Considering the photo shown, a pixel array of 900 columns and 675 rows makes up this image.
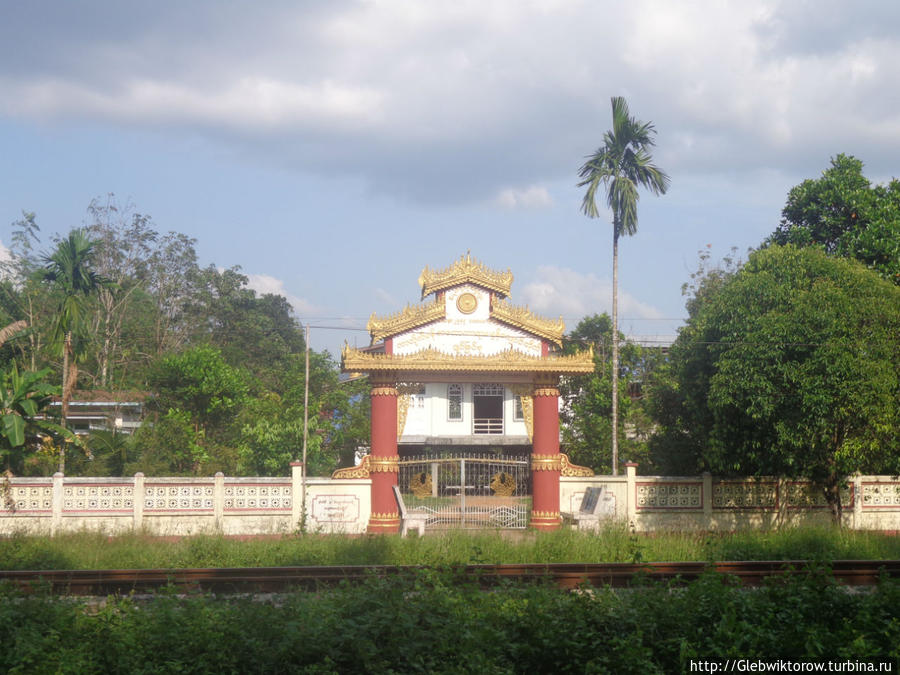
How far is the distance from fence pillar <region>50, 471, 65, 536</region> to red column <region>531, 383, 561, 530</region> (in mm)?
10943

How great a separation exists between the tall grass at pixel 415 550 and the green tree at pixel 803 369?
210 centimetres

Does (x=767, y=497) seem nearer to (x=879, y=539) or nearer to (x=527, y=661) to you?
(x=879, y=539)

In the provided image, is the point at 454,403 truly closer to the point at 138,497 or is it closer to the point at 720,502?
the point at 720,502

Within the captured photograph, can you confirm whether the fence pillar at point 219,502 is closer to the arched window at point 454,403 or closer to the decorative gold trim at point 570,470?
the decorative gold trim at point 570,470

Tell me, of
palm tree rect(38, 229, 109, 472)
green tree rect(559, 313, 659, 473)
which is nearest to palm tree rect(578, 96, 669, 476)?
green tree rect(559, 313, 659, 473)

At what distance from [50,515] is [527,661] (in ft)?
46.4

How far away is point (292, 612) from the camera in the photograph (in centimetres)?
817

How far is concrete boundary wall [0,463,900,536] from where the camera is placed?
58.4ft

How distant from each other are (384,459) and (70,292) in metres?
10.2

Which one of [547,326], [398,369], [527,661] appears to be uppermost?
[547,326]

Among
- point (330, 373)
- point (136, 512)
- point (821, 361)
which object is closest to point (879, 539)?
point (821, 361)

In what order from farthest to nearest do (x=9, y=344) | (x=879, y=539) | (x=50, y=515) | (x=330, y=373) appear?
(x=330, y=373)
(x=9, y=344)
(x=50, y=515)
(x=879, y=539)

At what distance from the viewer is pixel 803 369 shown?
646 inches

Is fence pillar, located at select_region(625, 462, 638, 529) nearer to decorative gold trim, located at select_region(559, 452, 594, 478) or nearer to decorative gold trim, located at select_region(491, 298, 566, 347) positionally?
decorative gold trim, located at select_region(559, 452, 594, 478)
